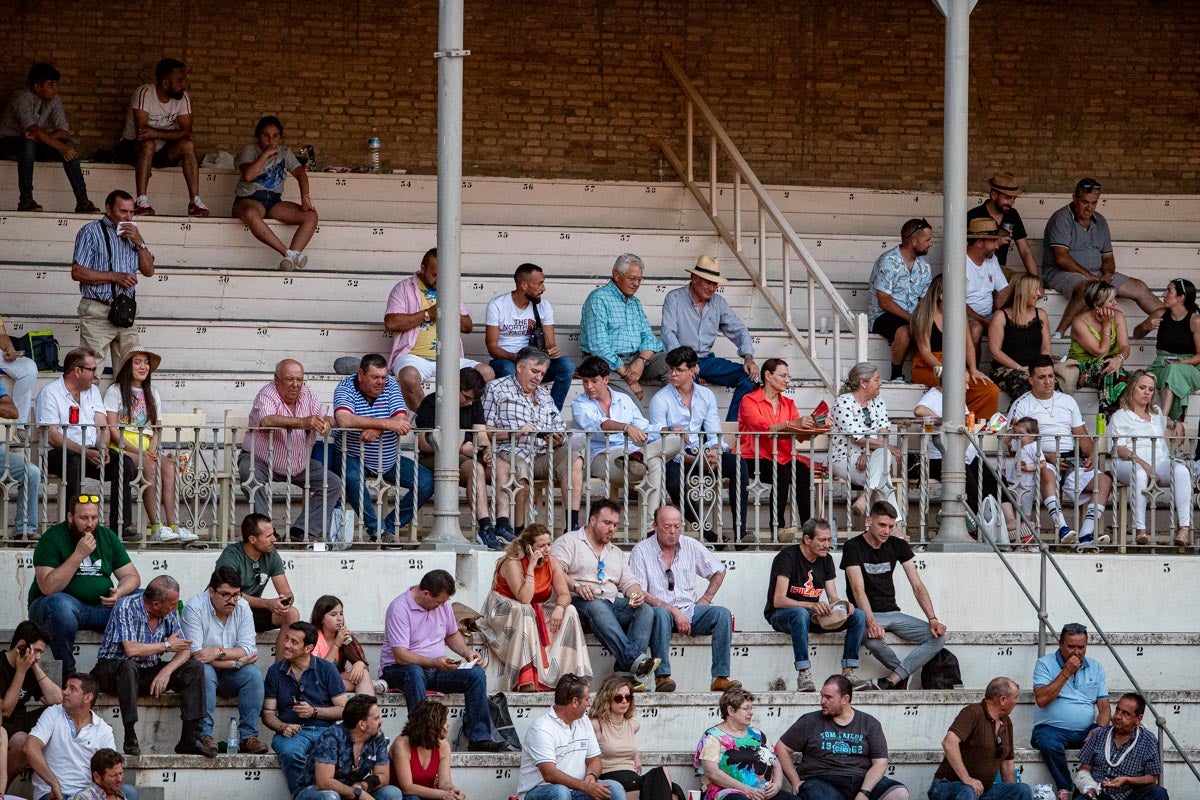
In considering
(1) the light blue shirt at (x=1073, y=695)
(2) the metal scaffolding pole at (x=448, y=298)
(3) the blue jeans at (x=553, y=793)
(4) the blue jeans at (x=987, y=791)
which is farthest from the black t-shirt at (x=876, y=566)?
(3) the blue jeans at (x=553, y=793)

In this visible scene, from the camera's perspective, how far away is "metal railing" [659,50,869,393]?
15898 mm

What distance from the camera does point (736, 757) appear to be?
1151 centimetres

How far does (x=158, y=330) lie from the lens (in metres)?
15.9

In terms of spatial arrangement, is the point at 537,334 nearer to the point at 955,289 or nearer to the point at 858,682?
the point at 955,289

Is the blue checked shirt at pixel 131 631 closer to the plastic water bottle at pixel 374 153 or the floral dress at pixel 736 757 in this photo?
the floral dress at pixel 736 757

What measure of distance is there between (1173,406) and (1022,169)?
14.1 ft

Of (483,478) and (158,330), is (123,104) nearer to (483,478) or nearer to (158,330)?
(158,330)

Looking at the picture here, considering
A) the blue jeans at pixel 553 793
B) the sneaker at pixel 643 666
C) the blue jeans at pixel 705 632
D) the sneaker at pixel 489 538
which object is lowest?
the blue jeans at pixel 553 793

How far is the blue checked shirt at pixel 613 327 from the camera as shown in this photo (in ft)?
50.8

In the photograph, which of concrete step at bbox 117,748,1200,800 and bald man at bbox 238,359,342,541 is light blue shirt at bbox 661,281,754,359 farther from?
concrete step at bbox 117,748,1200,800

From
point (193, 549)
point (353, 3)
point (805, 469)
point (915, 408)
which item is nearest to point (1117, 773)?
point (805, 469)

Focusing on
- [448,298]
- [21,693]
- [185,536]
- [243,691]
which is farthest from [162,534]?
[448,298]

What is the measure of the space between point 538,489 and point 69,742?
4049 millimetres

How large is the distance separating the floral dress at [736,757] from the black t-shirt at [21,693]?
140 inches
